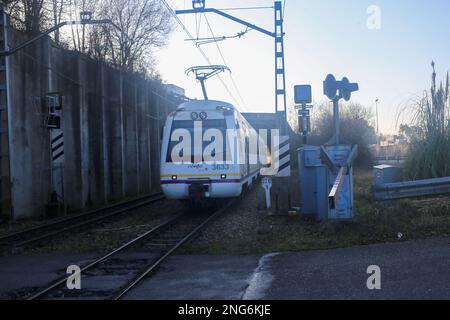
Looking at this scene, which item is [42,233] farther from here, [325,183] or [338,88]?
[338,88]

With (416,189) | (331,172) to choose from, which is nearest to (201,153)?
(331,172)

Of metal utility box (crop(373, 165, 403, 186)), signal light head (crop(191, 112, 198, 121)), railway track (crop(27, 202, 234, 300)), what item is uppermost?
signal light head (crop(191, 112, 198, 121))

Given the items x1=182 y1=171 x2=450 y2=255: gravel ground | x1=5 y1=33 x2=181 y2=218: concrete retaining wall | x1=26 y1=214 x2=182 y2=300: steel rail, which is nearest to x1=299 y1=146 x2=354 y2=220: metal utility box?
x1=182 y1=171 x2=450 y2=255: gravel ground

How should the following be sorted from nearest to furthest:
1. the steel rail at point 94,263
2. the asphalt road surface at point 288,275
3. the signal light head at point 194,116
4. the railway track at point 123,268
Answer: the asphalt road surface at point 288,275, the steel rail at point 94,263, the railway track at point 123,268, the signal light head at point 194,116

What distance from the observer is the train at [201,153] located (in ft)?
49.0

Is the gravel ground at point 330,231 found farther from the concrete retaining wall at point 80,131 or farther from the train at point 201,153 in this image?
the concrete retaining wall at point 80,131

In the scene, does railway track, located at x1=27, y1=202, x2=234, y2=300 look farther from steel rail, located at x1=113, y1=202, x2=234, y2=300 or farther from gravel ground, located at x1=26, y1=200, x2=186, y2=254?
gravel ground, located at x1=26, y1=200, x2=186, y2=254

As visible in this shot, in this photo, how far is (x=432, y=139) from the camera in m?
13.4

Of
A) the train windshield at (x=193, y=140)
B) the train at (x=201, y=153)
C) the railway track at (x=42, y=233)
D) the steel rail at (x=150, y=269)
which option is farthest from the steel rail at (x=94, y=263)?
the train windshield at (x=193, y=140)

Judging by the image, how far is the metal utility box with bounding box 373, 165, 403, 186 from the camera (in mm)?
13742

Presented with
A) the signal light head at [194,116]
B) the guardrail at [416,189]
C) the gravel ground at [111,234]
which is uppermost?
the signal light head at [194,116]

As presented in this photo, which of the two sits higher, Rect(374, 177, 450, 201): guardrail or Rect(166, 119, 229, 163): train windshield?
Rect(166, 119, 229, 163): train windshield

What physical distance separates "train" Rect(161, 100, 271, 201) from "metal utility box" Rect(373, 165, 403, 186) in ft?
12.6

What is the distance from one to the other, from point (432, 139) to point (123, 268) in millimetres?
8874
